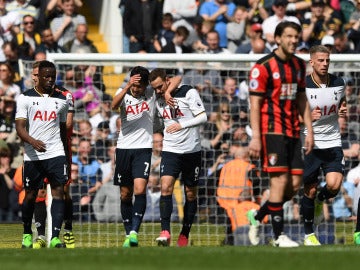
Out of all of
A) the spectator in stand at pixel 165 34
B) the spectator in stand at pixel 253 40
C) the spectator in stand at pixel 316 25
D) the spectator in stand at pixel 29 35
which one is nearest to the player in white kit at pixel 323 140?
the spectator in stand at pixel 253 40

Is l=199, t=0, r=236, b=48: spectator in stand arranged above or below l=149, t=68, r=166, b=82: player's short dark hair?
above

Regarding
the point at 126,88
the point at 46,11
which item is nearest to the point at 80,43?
the point at 46,11

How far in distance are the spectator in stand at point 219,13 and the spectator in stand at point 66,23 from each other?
2.56 meters

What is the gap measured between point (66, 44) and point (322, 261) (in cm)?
1413

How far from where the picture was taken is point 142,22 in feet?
82.5

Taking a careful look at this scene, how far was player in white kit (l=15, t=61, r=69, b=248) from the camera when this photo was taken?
1555 cm

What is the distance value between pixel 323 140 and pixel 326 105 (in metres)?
0.46

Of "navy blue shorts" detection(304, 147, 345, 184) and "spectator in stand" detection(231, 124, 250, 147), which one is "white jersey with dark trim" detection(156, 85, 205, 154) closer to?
"navy blue shorts" detection(304, 147, 345, 184)

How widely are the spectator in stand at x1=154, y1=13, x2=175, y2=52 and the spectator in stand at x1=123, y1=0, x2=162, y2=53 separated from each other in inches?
5.8

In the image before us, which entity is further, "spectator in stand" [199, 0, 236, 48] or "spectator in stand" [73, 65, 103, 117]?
"spectator in stand" [199, 0, 236, 48]

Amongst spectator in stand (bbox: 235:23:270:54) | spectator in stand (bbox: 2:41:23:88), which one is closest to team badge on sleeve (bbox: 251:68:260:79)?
spectator in stand (bbox: 235:23:270:54)

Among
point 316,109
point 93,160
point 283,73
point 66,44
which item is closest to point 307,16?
point 66,44

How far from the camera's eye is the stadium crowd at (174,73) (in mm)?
19875

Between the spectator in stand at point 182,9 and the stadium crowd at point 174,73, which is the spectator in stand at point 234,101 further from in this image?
the spectator in stand at point 182,9
